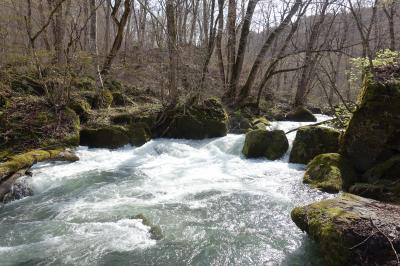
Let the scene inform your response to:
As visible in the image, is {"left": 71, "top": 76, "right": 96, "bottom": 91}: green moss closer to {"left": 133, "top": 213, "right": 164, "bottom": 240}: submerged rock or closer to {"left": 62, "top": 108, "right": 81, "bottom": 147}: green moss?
{"left": 62, "top": 108, "right": 81, "bottom": 147}: green moss

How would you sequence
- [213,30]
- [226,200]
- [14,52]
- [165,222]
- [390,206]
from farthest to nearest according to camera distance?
[213,30], [14,52], [226,200], [165,222], [390,206]

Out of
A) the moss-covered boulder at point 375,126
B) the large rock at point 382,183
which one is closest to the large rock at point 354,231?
the large rock at point 382,183

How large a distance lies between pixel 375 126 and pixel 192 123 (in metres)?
6.70

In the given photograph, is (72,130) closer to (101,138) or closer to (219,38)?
(101,138)

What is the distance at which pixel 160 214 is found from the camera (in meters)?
6.35

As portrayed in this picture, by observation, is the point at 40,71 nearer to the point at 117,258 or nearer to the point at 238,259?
the point at 117,258

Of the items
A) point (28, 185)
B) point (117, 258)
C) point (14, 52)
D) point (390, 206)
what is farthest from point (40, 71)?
point (390, 206)

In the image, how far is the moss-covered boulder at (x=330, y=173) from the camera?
24.0 feet

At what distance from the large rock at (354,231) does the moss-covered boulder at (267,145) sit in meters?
5.28

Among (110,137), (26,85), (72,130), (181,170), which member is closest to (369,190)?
(181,170)

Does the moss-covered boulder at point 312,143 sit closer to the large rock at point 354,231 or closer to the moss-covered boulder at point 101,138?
the large rock at point 354,231

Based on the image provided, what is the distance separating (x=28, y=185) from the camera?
7.60 metres

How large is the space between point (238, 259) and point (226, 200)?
222 centimetres

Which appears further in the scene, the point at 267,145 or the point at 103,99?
the point at 103,99
